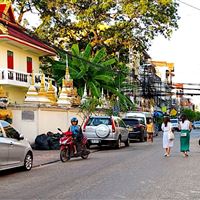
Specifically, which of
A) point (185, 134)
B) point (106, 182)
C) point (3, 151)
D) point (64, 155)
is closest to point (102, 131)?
point (185, 134)

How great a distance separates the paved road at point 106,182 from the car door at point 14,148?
0.42 metres

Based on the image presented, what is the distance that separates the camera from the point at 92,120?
2603 centimetres

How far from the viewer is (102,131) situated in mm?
25281

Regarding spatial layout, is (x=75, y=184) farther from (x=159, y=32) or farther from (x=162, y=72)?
(x=162, y=72)

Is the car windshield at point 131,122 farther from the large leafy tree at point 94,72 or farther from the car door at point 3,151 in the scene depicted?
the car door at point 3,151

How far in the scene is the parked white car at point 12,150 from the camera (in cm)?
1361

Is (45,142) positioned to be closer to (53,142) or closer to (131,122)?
(53,142)

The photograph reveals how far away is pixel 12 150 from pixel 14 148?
7.6 inches

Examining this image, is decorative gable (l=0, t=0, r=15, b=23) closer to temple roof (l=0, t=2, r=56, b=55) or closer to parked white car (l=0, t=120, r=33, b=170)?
temple roof (l=0, t=2, r=56, b=55)

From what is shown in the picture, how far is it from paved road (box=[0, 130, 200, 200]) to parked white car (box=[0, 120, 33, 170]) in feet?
1.07

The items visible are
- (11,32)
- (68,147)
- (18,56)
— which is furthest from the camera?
(18,56)

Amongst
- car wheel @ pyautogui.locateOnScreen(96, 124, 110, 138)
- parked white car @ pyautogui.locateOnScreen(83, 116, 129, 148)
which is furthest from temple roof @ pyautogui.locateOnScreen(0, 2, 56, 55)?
car wheel @ pyautogui.locateOnScreen(96, 124, 110, 138)

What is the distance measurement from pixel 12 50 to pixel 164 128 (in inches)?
690

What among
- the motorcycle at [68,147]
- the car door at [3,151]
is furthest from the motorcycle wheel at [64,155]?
the car door at [3,151]
